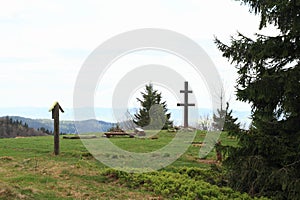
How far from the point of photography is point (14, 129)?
31469mm

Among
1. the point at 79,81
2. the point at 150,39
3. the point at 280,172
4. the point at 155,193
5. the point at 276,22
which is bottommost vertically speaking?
the point at 155,193

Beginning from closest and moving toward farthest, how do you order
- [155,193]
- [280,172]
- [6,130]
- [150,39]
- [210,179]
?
[280,172]
[155,193]
[210,179]
[150,39]
[6,130]

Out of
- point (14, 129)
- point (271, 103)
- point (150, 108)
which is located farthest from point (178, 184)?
point (150, 108)

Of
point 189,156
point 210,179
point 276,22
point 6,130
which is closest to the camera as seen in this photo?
point 276,22

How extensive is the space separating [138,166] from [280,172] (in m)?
4.99

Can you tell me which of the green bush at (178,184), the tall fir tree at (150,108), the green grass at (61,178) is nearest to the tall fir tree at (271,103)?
the green bush at (178,184)

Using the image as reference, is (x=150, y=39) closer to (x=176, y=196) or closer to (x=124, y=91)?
(x=124, y=91)

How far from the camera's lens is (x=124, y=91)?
14727 millimetres

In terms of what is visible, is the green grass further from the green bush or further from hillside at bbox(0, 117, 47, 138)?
hillside at bbox(0, 117, 47, 138)

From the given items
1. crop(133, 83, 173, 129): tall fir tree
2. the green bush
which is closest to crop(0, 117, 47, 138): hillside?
crop(133, 83, 173, 129): tall fir tree

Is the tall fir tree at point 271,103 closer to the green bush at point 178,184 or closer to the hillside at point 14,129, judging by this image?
the green bush at point 178,184

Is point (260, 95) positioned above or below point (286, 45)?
below

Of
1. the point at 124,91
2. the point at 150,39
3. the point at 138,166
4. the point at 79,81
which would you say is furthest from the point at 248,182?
the point at 124,91

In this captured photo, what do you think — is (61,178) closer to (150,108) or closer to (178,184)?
(178,184)
